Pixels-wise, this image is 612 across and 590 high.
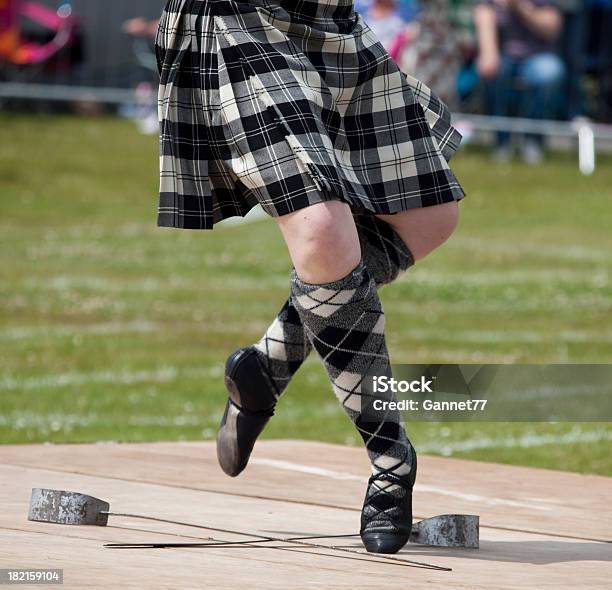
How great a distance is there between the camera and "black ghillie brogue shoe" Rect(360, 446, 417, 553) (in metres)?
3.52

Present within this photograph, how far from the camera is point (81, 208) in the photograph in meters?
15.3

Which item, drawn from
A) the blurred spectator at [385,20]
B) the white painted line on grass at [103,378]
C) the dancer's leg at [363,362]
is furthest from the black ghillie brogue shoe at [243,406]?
the blurred spectator at [385,20]

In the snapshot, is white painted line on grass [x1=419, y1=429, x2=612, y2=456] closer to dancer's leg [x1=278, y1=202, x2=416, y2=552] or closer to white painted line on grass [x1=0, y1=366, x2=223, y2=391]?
white painted line on grass [x1=0, y1=366, x2=223, y2=391]

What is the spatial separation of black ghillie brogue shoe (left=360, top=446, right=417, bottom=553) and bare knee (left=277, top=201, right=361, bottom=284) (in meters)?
0.47

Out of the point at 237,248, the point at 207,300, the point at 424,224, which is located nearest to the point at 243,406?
the point at 424,224

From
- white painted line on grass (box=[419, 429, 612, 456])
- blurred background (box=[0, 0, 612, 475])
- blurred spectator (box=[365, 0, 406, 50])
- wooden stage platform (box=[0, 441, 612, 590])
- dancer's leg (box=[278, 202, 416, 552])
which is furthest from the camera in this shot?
blurred spectator (box=[365, 0, 406, 50])

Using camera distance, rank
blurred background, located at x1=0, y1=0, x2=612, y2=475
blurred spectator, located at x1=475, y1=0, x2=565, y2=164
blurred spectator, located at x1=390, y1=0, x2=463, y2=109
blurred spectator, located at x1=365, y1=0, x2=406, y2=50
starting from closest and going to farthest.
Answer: blurred background, located at x1=0, y1=0, x2=612, y2=475, blurred spectator, located at x1=390, y1=0, x2=463, y2=109, blurred spectator, located at x1=365, y1=0, x2=406, y2=50, blurred spectator, located at x1=475, y1=0, x2=565, y2=164

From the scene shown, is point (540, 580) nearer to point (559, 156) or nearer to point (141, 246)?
point (141, 246)

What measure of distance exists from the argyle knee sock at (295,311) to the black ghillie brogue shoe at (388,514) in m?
0.44

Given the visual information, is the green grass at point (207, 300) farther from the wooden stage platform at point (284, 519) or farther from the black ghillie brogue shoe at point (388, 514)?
the black ghillie brogue shoe at point (388, 514)

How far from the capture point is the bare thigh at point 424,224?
376cm

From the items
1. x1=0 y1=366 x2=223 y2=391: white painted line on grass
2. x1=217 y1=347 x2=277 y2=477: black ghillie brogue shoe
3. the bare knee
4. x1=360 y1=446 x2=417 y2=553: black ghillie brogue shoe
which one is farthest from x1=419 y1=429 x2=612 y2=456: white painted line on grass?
the bare knee

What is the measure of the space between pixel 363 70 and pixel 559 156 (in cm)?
1543

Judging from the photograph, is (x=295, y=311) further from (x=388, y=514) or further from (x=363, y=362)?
(x=388, y=514)
